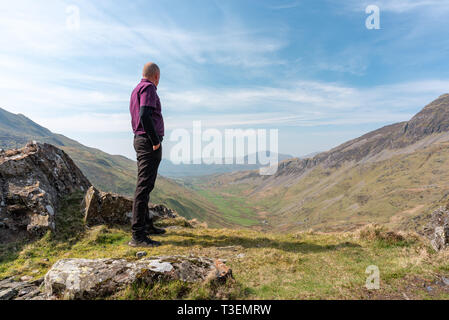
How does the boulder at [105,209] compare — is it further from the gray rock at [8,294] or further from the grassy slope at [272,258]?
the gray rock at [8,294]

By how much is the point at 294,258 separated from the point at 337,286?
2526mm

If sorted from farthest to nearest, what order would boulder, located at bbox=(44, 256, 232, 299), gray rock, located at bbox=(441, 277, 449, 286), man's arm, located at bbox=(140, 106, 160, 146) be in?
1. man's arm, located at bbox=(140, 106, 160, 146)
2. gray rock, located at bbox=(441, 277, 449, 286)
3. boulder, located at bbox=(44, 256, 232, 299)

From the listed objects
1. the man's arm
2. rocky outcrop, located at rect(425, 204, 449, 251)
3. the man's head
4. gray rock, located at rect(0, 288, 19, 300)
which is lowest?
gray rock, located at rect(0, 288, 19, 300)

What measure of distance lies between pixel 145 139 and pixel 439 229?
41.7ft

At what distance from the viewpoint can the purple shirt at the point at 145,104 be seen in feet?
29.2

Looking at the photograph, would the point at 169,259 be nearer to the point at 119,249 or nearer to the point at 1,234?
the point at 119,249

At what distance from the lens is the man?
900 cm

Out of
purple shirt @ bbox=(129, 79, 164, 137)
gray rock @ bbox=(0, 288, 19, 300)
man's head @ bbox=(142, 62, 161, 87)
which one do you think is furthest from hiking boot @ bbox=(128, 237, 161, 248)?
man's head @ bbox=(142, 62, 161, 87)

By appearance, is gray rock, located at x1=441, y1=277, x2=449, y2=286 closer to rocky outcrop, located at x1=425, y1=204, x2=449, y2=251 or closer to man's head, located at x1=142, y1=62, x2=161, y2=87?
rocky outcrop, located at x1=425, y1=204, x2=449, y2=251

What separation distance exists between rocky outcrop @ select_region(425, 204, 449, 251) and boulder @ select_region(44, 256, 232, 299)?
8938 mm

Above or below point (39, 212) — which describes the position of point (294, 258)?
below

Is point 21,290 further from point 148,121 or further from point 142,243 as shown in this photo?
point 148,121

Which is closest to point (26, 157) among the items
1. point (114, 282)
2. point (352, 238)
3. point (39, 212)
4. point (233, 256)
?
point (39, 212)

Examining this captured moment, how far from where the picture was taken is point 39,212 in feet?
35.3
